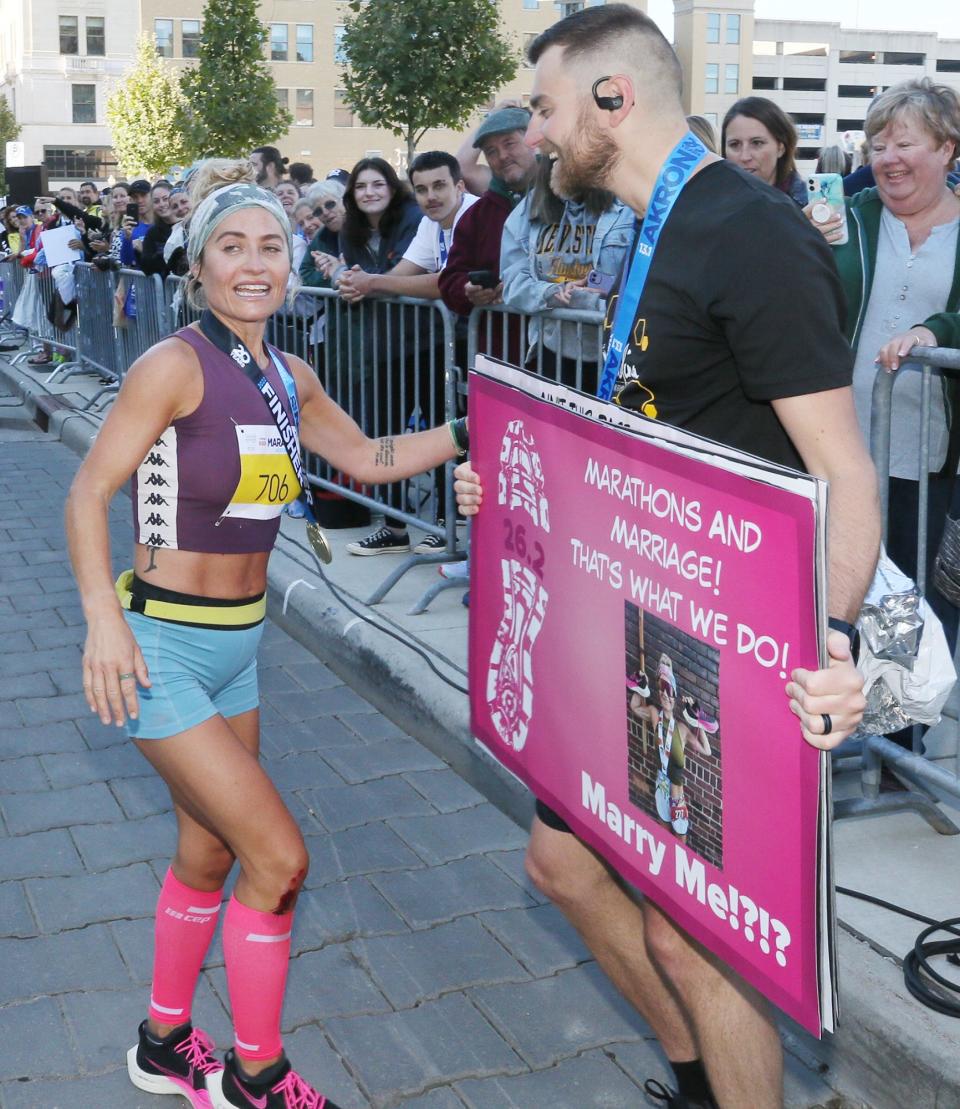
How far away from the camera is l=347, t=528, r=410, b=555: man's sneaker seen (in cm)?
754

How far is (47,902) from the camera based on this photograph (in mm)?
3986

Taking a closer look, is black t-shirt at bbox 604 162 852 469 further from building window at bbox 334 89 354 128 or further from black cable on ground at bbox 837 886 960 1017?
building window at bbox 334 89 354 128

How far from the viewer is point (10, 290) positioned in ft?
69.6

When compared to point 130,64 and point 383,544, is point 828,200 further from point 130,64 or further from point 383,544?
point 130,64

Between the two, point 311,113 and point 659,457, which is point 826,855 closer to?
point 659,457

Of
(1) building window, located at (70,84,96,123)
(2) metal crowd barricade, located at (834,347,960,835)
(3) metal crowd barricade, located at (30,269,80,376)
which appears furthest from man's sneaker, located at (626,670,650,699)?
(1) building window, located at (70,84,96,123)

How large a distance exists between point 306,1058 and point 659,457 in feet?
5.96

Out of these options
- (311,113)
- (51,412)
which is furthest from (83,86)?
(51,412)

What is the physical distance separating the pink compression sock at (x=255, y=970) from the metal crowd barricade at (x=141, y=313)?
887cm

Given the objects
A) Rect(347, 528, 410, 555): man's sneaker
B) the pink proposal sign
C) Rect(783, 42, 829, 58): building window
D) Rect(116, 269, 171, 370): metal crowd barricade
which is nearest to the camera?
the pink proposal sign

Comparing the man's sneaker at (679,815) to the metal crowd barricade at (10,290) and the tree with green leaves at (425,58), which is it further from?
the tree with green leaves at (425,58)

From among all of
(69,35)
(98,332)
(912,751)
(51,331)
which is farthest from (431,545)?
(69,35)

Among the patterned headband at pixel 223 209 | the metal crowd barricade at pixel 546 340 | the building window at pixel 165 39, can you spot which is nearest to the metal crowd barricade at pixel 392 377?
the metal crowd barricade at pixel 546 340

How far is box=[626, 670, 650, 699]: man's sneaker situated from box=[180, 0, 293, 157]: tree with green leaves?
55.6 meters
